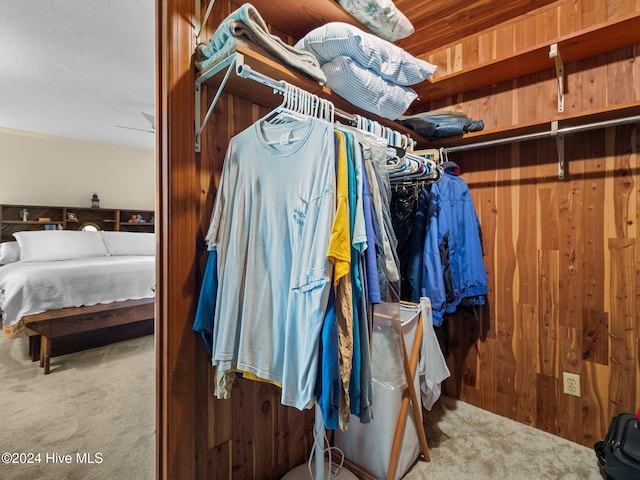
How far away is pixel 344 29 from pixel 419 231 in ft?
3.30

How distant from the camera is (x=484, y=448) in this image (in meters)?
1.60

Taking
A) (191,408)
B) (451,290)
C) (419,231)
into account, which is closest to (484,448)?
(451,290)

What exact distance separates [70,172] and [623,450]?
6611 mm

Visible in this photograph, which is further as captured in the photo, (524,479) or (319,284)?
(524,479)

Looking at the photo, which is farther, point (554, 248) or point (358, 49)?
point (554, 248)

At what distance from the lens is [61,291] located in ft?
8.82

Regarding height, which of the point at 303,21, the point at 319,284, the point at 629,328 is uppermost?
the point at 303,21

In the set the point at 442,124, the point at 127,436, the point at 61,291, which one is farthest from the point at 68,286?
the point at 442,124

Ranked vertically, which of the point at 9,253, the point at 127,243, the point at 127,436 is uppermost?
the point at 127,243

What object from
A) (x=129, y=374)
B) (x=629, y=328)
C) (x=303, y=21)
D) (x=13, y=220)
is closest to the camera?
(x=303, y=21)

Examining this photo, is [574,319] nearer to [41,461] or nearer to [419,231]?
[419,231]

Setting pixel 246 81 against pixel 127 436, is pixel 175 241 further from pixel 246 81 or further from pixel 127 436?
pixel 127 436

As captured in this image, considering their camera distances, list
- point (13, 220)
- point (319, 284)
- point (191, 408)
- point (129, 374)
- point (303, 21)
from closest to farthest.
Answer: point (319, 284), point (191, 408), point (303, 21), point (129, 374), point (13, 220)

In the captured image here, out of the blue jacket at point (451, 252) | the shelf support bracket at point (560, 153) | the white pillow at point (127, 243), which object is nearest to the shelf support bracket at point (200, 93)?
the blue jacket at point (451, 252)
